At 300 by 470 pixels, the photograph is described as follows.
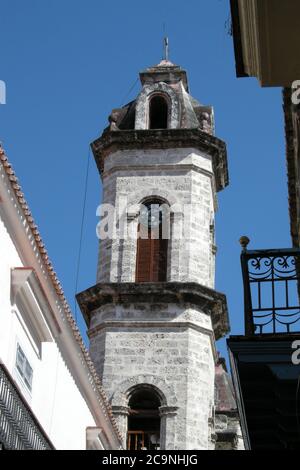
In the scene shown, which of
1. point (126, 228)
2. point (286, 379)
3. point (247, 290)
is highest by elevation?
point (126, 228)

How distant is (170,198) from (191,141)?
1.29 meters

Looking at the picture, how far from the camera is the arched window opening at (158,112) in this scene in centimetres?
2400

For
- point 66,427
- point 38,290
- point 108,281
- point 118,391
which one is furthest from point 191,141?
point 38,290

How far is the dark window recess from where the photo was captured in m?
12.7

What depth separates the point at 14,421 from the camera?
10.9 meters

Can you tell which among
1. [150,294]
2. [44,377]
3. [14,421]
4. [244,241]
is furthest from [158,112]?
[244,241]

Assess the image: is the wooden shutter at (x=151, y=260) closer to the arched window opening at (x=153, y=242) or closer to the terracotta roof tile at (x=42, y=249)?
the arched window opening at (x=153, y=242)

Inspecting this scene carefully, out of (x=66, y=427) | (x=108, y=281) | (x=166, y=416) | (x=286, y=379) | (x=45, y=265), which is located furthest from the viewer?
(x=108, y=281)

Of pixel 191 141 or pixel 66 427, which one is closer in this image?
pixel 66 427

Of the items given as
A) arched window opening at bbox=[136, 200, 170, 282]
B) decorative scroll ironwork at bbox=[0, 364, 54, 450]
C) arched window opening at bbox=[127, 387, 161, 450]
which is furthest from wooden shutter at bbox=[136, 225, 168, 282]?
decorative scroll ironwork at bbox=[0, 364, 54, 450]

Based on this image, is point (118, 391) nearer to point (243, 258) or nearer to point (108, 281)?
point (108, 281)

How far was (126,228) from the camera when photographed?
22297 millimetres

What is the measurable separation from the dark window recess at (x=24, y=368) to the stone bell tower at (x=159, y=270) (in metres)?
6.93

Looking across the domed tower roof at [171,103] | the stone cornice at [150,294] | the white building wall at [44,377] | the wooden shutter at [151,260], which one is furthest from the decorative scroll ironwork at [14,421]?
the domed tower roof at [171,103]
